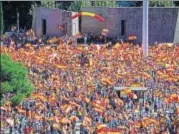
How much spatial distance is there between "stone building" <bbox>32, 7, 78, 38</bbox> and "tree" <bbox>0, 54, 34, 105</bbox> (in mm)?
23921

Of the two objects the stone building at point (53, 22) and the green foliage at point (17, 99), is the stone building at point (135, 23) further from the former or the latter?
the green foliage at point (17, 99)

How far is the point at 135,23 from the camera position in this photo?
42.2m

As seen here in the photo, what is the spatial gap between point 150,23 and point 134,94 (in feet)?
74.7

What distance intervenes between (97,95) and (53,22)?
2507 centimetres

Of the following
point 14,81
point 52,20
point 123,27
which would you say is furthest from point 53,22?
point 14,81

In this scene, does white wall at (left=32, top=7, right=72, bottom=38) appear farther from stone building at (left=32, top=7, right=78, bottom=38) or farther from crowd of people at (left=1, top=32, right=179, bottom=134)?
crowd of people at (left=1, top=32, right=179, bottom=134)

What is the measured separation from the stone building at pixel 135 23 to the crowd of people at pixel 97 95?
1281 centimetres

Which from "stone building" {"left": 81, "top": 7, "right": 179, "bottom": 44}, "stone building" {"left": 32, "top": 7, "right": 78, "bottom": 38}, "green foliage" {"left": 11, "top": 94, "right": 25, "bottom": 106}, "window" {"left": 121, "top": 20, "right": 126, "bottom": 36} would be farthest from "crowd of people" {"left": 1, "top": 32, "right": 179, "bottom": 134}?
"stone building" {"left": 32, "top": 7, "right": 78, "bottom": 38}

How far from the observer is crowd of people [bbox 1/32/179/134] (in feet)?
51.7

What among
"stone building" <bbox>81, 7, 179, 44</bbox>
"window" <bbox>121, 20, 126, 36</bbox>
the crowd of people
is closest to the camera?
the crowd of people

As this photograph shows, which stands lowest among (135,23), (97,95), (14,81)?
(97,95)

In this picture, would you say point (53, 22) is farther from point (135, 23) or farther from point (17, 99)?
point (17, 99)

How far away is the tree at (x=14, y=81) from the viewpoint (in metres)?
17.9

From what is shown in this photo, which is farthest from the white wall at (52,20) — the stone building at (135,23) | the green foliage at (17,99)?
the green foliage at (17,99)
